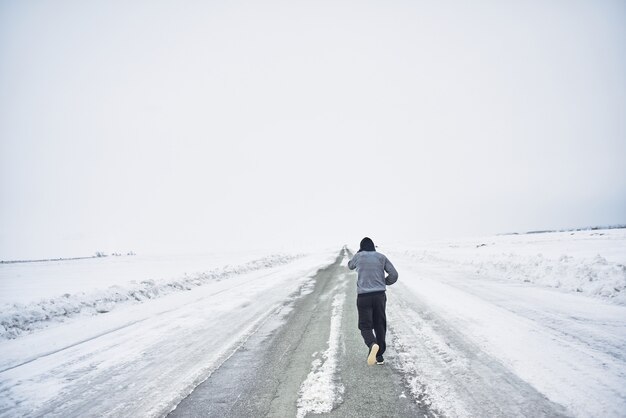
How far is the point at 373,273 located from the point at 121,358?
4.78 metres

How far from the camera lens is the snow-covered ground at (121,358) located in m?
4.11

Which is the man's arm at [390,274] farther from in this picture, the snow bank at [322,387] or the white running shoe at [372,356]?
the snow bank at [322,387]

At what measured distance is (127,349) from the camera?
6.45 metres

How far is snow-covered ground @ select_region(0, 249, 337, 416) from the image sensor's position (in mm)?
4105

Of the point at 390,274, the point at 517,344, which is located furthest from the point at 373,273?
the point at 517,344

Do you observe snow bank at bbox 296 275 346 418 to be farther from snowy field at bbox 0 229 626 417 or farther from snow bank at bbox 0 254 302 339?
snow bank at bbox 0 254 302 339

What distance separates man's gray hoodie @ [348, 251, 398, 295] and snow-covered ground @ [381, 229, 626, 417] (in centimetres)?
110

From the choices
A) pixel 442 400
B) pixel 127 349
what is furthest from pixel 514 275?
pixel 127 349

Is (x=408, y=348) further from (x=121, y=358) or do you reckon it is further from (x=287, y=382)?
(x=121, y=358)

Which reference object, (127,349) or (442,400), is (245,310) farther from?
(442,400)

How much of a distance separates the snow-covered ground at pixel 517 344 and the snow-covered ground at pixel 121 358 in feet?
10.6

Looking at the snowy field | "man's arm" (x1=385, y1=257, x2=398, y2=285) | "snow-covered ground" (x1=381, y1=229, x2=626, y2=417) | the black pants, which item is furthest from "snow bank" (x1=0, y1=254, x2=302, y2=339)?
"snow-covered ground" (x1=381, y1=229, x2=626, y2=417)

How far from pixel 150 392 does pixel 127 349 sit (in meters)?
2.69

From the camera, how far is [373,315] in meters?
5.39
